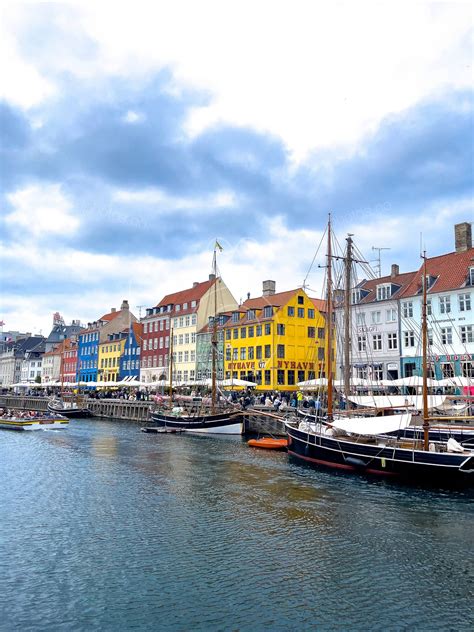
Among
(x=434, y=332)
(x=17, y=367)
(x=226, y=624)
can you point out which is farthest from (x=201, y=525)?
(x=17, y=367)

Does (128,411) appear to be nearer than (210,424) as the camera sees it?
No

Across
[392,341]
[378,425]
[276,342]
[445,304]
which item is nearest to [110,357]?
[276,342]

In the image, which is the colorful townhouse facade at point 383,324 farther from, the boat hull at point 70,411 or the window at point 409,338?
the boat hull at point 70,411

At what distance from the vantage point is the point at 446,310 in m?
50.7

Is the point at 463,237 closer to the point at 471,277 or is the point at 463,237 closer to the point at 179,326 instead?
the point at 471,277

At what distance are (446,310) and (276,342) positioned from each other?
72.2 ft

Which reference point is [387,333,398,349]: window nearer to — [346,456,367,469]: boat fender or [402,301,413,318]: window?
[402,301,413,318]: window

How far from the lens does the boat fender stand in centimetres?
2757

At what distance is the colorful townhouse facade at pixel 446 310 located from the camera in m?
48.9

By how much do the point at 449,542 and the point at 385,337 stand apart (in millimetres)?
41452

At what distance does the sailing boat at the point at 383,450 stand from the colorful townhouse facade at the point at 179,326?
156 feet

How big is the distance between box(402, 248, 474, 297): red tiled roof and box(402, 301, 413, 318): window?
91 cm

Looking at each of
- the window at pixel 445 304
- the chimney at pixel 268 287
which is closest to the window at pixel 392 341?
the window at pixel 445 304

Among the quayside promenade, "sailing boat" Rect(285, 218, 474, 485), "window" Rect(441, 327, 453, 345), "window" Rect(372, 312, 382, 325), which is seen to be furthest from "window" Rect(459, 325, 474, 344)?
"sailing boat" Rect(285, 218, 474, 485)
